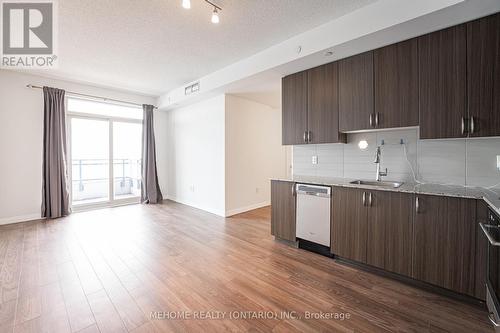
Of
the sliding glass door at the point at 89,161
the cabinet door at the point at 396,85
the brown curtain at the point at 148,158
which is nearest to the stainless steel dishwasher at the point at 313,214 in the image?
the cabinet door at the point at 396,85

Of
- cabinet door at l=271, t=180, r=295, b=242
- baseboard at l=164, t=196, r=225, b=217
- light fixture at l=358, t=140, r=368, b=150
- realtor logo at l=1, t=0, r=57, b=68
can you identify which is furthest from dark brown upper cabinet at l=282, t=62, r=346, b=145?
realtor logo at l=1, t=0, r=57, b=68

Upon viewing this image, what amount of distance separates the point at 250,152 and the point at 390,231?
3250 millimetres

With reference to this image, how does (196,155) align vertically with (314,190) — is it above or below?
above

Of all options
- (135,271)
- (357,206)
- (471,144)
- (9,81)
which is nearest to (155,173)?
(9,81)

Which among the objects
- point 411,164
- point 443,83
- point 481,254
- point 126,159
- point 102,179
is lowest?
point 481,254

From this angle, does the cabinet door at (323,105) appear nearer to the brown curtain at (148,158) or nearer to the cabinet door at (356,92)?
the cabinet door at (356,92)

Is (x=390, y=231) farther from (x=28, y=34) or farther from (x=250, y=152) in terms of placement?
(x=28, y=34)

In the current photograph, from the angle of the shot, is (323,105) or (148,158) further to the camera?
(148,158)

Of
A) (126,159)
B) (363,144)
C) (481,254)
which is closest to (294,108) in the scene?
(363,144)

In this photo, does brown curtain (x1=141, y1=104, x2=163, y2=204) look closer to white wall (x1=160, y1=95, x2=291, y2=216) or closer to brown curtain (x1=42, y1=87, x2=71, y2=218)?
white wall (x1=160, y1=95, x2=291, y2=216)

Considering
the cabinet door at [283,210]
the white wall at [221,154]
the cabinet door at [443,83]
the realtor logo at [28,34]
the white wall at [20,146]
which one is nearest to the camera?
the cabinet door at [443,83]

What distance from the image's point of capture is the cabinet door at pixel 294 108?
3.12 m

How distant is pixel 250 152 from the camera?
4.96m

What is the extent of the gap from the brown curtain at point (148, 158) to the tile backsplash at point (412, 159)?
412 cm
